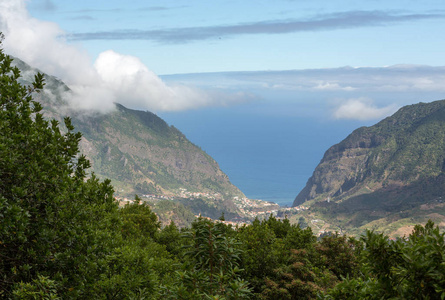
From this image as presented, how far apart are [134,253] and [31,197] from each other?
5.20m

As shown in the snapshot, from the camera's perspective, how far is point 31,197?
10.2m

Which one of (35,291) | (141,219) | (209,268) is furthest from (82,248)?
(141,219)

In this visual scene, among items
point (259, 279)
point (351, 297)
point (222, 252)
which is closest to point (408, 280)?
point (351, 297)

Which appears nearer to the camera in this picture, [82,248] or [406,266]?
[406,266]

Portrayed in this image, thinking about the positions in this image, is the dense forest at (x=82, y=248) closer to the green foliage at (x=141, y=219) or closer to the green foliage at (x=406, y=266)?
the green foliage at (x=406, y=266)

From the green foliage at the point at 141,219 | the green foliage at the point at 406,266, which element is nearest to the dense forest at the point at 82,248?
the green foliage at the point at 406,266

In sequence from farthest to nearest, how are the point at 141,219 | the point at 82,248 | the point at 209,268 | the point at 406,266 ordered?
the point at 141,219
the point at 82,248
the point at 209,268
the point at 406,266

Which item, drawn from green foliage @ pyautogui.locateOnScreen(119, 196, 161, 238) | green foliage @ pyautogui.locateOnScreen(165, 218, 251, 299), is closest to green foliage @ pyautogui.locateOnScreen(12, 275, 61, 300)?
green foliage @ pyautogui.locateOnScreen(165, 218, 251, 299)

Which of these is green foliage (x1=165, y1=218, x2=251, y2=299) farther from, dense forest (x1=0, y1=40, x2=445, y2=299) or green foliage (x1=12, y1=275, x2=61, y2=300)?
green foliage (x1=12, y1=275, x2=61, y2=300)

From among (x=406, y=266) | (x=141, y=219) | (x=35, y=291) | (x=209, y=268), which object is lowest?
(x=35, y=291)

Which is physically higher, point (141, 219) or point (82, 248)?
point (141, 219)

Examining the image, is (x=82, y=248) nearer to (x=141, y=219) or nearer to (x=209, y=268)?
(x=209, y=268)

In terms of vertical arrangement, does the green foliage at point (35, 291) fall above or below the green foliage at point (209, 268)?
below

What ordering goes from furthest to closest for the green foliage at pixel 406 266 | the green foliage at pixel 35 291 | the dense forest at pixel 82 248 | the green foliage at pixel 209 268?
the green foliage at pixel 35 291, the green foliage at pixel 209 268, the dense forest at pixel 82 248, the green foliage at pixel 406 266
